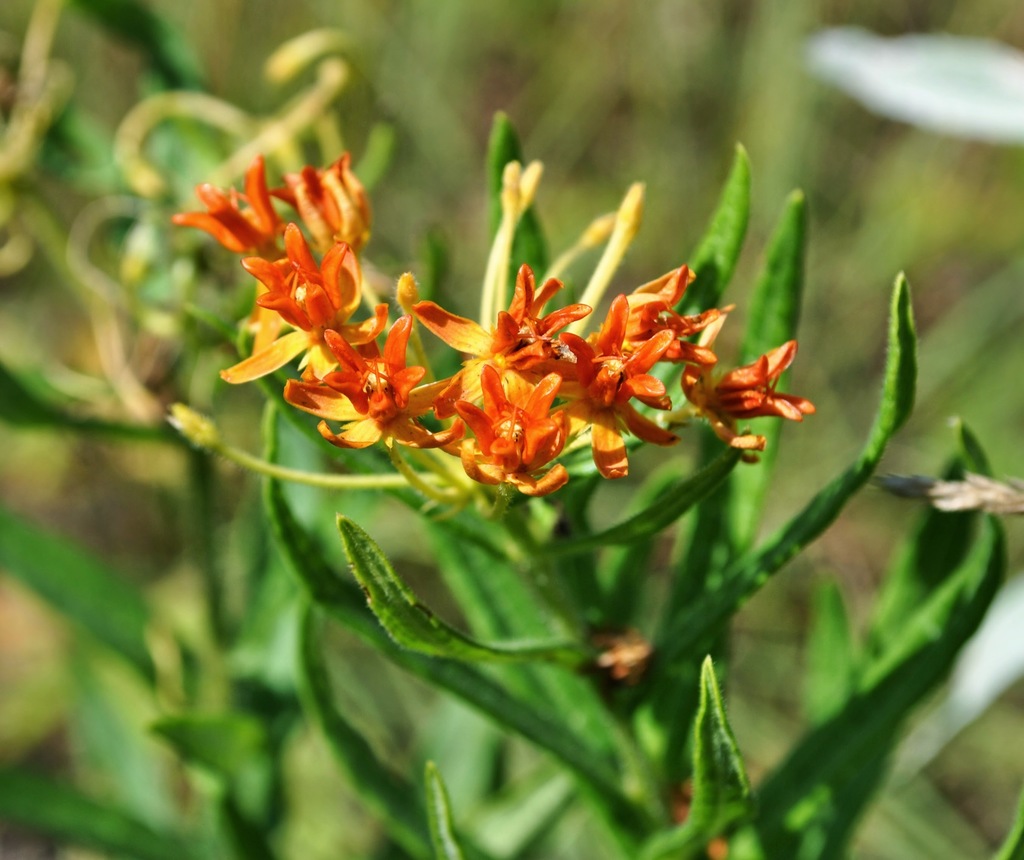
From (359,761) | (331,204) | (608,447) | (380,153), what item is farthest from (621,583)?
(380,153)

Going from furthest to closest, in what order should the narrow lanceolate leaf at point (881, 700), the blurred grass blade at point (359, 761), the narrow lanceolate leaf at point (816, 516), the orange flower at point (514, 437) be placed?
the blurred grass blade at point (359, 761) < the narrow lanceolate leaf at point (881, 700) < the narrow lanceolate leaf at point (816, 516) < the orange flower at point (514, 437)

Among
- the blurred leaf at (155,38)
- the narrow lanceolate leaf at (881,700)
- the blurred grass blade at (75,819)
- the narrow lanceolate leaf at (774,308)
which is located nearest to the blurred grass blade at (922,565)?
the narrow lanceolate leaf at (881,700)

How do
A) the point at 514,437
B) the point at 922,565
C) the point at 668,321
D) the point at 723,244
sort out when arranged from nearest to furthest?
the point at 514,437
the point at 668,321
the point at 723,244
the point at 922,565

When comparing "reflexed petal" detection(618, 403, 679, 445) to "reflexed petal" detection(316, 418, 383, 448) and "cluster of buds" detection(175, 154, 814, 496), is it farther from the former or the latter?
"reflexed petal" detection(316, 418, 383, 448)

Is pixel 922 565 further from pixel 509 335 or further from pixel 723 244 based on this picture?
pixel 509 335

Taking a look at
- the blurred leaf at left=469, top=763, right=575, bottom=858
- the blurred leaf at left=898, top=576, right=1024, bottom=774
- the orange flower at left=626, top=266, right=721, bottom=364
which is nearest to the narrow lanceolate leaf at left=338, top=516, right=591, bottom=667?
the orange flower at left=626, top=266, right=721, bottom=364

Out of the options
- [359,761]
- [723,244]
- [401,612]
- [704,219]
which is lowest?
[704,219]

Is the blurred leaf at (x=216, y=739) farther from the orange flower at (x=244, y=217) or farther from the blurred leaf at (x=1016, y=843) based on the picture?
the blurred leaf at (x=1016, y=843)
